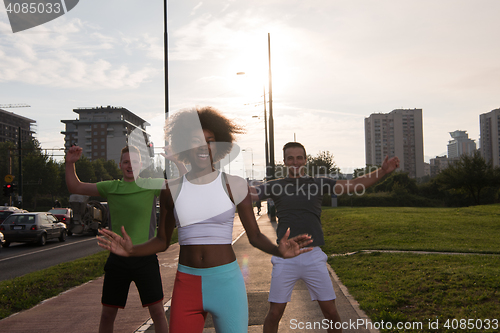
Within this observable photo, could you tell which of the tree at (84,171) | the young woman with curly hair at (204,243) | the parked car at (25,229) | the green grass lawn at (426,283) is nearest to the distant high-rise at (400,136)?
the tree at (84,171)

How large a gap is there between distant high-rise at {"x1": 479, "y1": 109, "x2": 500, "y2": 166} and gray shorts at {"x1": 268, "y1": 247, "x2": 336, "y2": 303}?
468 feet

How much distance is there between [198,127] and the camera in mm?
2990

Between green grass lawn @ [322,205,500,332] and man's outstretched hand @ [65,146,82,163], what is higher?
man's outstretched hand @ [65,146,82,163]

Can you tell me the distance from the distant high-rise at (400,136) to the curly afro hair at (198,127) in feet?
453

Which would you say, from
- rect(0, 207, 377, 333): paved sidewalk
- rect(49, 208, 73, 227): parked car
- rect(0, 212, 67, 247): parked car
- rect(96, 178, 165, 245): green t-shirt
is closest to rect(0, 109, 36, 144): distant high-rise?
rect(49, 208, 73, 227): parked car

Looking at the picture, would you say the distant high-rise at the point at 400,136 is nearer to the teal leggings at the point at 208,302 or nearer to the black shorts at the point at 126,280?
the black shorts at the point at 126,280

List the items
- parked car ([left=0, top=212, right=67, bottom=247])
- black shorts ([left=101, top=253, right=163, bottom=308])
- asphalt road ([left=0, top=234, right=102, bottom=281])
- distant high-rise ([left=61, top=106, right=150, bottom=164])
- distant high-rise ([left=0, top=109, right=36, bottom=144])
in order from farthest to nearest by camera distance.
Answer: distant high-rise ([left=0, top=109, right=36, bottom=144]), distant high-rise ([left=61, top=106, right=150, bottom=164]), parked car ([left=0, top=212, right=67, bottom=247]), asphalt road ([left=0, top=234, right=102, bottom=281]), black shorts ([left=101, top=253, right=163, bottom=308])

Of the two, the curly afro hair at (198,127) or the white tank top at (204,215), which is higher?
the curly afro hair at (198,127)

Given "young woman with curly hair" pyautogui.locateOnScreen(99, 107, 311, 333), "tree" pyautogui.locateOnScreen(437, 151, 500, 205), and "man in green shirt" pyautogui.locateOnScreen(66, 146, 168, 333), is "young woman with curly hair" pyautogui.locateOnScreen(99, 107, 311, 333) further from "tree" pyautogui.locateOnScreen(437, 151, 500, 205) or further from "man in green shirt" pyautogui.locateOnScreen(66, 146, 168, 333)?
"tree" pyautogui.locateOnScreen(437, 151, 500, 205)

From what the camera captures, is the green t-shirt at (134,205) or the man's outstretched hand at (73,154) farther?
the green t-shirt at (134,205)

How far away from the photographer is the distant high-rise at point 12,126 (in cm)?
15125

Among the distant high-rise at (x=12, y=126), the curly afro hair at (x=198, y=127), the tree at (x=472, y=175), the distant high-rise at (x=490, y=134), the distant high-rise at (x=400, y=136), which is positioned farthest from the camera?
the distant high-rise at (x=12, y=126)

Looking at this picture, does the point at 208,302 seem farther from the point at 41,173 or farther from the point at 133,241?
the point at 41,173

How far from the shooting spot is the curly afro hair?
3.00m
